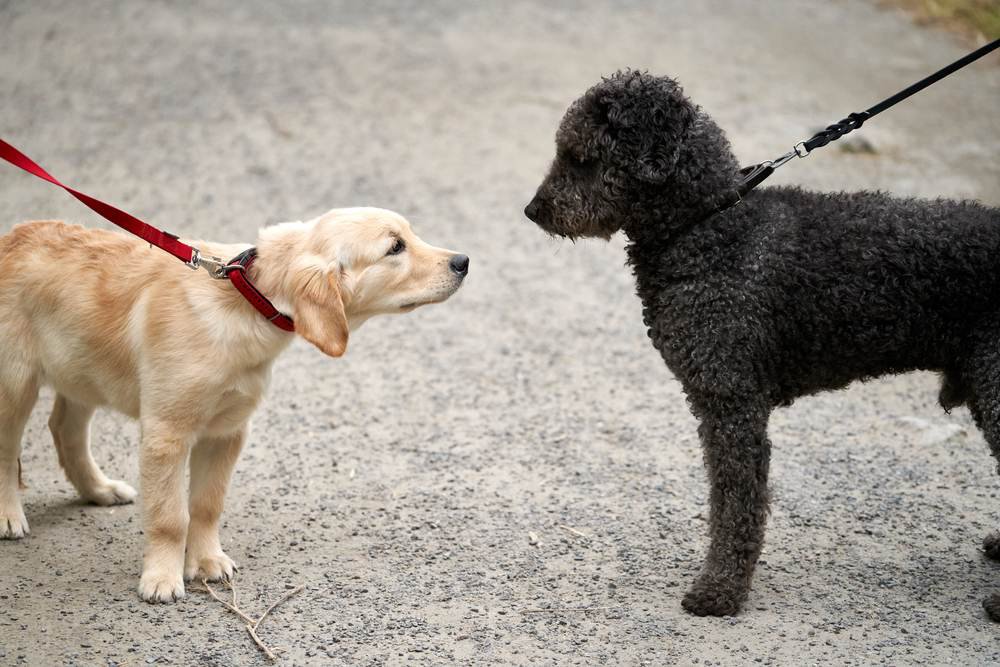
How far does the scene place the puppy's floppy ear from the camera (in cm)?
393

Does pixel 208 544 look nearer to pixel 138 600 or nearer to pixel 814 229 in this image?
pixel 138 600

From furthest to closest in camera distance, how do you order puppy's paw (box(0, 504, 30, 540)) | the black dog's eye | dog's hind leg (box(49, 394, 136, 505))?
dog's hind leg (box(49, 394, 136, 505)) < puppy's paw (box(0, 504, 30, 540)) < the black dog's eye

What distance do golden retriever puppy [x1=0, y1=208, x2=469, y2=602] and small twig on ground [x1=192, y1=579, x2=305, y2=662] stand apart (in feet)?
0.34

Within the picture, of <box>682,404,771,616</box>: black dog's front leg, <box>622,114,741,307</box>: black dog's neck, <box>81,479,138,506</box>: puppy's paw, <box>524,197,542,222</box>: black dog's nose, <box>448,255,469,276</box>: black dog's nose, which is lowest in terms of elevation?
<box>81,479,138,506</box>: puppy's paw

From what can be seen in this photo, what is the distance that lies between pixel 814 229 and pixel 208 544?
2.86m

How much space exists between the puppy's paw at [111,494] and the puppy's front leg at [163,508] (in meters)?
0.83

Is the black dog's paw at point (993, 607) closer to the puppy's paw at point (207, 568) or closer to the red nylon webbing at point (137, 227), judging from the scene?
the puppy's paw at point (207, 568)

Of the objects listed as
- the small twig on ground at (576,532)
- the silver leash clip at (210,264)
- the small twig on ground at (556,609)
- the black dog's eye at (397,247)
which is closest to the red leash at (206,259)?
the silver leash clip at (210,264)

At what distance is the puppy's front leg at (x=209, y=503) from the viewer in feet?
14.3

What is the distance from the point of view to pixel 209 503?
14.4 ft

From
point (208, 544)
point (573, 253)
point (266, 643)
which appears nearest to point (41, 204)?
point (573, 253)

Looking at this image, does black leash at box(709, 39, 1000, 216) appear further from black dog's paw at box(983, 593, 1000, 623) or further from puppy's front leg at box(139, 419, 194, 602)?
puppy's front leg at box(139, 419, 194, 602)

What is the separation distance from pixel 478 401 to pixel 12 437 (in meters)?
2.75

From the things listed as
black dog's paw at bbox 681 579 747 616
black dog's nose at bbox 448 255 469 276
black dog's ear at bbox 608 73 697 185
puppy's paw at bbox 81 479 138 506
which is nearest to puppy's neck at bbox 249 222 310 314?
black dog's nose at bbox 448 255 469 276
